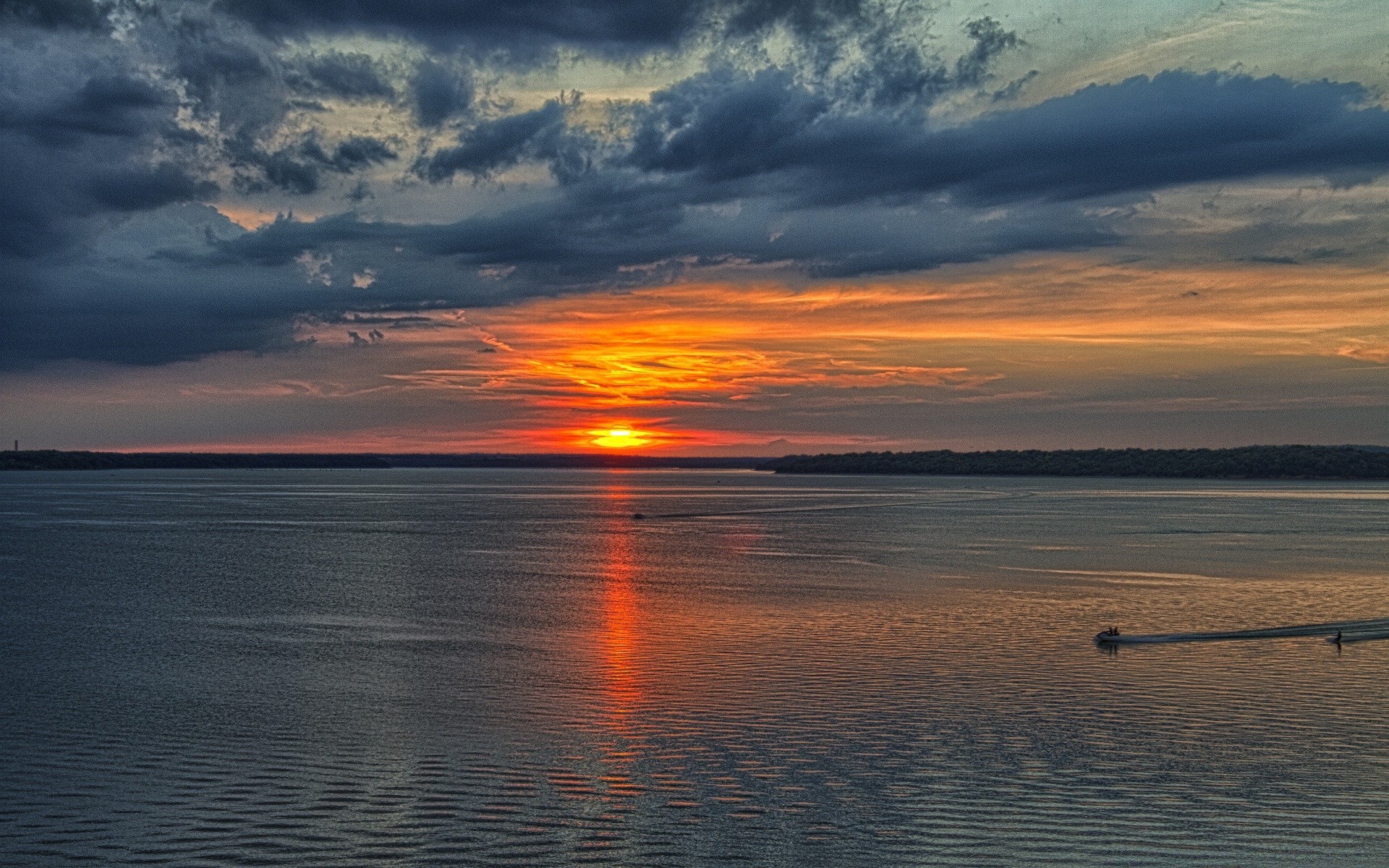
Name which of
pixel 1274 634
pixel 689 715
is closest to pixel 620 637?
pixel 689 715

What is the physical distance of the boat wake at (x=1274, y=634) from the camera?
23516mm

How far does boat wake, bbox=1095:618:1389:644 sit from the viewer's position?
23516mm

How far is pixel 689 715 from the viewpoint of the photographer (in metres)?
16.7

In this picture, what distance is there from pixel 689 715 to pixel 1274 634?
46.5 feet

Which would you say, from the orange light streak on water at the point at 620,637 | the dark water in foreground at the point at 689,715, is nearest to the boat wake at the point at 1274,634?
the dark water in foreground at the point at 689,715

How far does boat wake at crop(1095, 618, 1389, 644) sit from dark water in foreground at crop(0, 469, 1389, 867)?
49 cm

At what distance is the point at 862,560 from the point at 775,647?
21.7 metres

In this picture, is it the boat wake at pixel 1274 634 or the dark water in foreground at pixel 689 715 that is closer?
the dark water in foreground at pixel 689 715

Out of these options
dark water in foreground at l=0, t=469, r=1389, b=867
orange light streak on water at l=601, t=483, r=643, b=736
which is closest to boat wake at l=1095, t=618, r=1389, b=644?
dark water in foreground at l=0, t=469, r=1389, b=867

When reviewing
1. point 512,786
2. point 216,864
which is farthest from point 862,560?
point 216,864

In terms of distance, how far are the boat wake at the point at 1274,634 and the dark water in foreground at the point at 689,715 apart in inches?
19.3

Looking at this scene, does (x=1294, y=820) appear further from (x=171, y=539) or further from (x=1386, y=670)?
(x=171, y=539)

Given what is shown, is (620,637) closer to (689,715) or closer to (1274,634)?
(689,715)

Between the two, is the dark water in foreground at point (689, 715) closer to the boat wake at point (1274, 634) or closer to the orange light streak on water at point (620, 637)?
the orange light streak on water at point (620, 637)
